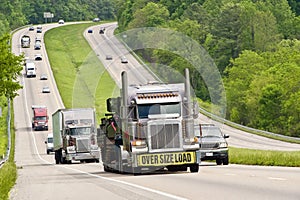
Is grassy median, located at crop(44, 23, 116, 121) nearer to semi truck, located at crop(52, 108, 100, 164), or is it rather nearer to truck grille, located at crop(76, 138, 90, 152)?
semi truck, located at crop(52, 108, 100, 164)

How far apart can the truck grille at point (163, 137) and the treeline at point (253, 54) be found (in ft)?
264

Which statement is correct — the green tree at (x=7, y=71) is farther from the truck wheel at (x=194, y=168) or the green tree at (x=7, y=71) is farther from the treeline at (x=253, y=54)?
the treeline at (x=253, y=54)

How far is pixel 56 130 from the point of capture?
5684 centimetres

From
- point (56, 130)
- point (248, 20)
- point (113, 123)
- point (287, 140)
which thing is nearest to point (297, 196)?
point (113, 123)

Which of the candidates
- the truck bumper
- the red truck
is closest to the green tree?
the truck bumper

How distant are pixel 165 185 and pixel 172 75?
37.5 feet

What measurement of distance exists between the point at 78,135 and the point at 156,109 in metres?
22.1

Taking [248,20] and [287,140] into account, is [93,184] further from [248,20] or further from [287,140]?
[248,20]

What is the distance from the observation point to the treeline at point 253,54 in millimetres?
118000

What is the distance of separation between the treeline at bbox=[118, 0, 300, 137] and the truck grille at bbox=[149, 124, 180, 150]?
8036cm

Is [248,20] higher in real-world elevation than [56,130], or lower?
higher

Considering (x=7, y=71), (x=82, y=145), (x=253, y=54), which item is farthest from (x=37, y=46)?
(x=7, y=71)

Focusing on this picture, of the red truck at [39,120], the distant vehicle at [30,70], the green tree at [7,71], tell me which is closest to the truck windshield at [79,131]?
the green tree at [7,71]

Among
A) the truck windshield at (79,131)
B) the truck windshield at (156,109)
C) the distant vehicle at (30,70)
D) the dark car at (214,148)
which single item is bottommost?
the dark car at (214,148)
